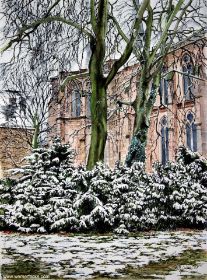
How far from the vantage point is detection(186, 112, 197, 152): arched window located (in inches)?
61.0

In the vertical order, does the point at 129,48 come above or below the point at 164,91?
above

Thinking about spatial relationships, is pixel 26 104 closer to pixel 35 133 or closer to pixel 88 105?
pixel 35 133

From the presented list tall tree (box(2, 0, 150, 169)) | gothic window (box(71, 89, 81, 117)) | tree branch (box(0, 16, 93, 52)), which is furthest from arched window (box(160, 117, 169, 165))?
tree branch (box(0, 16, 93, 52))

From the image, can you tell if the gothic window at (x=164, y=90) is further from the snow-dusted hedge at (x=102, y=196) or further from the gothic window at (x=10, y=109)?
the gothic window at (x=10, y=109)

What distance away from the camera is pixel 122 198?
2162 mm

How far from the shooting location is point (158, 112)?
2.21 m

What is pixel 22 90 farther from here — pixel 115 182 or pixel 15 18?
pixel 115 182

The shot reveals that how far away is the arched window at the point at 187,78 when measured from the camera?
1.79m

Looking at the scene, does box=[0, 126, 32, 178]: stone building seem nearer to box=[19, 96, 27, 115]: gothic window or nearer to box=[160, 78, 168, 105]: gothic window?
box=[19, 96, 27, 115]: gothic window

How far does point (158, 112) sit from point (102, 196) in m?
0.56

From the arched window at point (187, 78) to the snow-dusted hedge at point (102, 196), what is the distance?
10.6 inches

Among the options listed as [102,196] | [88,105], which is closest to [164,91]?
[88,105]

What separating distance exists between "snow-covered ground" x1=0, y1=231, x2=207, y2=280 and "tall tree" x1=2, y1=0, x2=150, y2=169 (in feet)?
1.82

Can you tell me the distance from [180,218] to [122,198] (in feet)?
1.20
